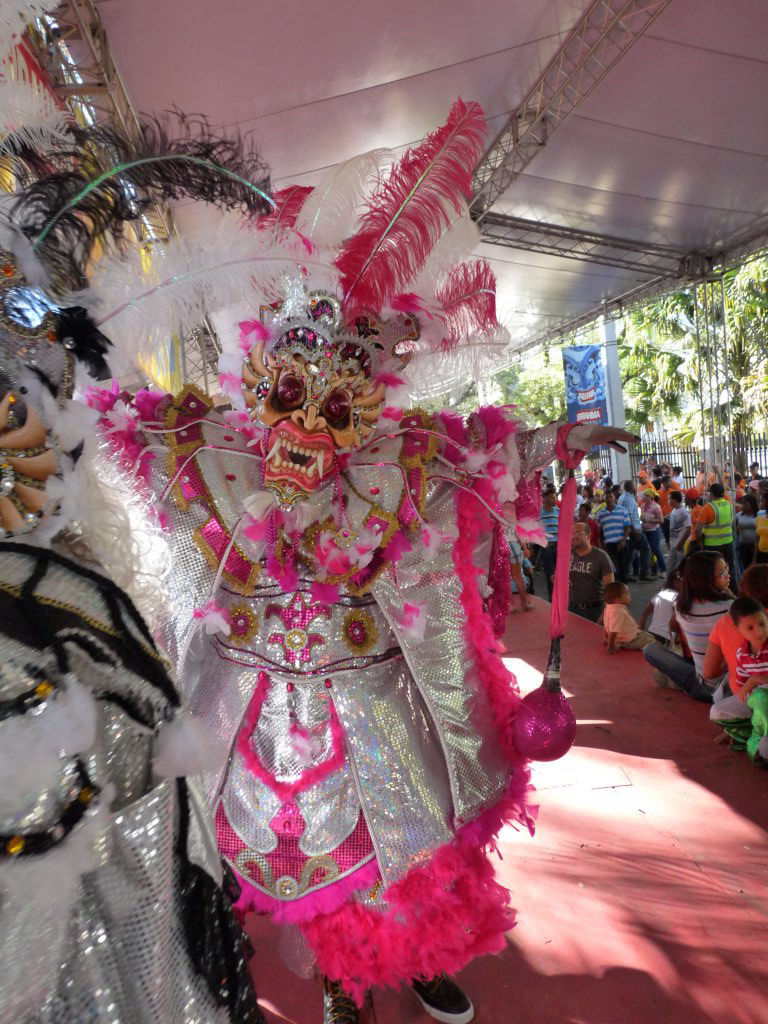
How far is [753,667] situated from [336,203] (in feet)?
9.47

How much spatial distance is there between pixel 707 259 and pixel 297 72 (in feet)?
19.5

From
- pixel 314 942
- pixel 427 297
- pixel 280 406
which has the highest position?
pixel 427 297

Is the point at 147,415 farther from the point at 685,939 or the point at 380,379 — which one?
the point at 685,939

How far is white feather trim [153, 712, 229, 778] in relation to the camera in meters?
0.81

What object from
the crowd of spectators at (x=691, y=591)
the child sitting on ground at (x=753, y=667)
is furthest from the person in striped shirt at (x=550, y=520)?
the child sitting on ground at (x=753, y=667)

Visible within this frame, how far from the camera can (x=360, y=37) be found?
13.9ft

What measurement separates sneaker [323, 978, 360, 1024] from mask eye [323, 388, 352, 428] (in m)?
1.50

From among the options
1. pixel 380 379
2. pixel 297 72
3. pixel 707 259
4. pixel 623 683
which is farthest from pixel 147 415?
pixel 707 259

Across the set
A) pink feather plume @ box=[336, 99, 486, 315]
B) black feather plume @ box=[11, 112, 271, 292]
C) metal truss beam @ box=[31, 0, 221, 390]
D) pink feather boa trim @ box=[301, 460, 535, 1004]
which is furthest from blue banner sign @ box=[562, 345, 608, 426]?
black feather plume @ box=[11, 112, 271, 292]

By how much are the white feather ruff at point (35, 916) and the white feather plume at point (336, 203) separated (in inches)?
64.6

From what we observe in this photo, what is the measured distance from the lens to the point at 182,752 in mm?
810

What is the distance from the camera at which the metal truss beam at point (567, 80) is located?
4.66 m

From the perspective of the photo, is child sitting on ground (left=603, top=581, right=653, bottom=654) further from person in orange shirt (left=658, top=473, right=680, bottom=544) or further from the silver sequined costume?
person in orange shirt (left=658, top=473, right=680, bottom=544)

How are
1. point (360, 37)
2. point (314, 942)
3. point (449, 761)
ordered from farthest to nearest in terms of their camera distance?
point (360, 37)
point (449, 761)
point (314, 942)
